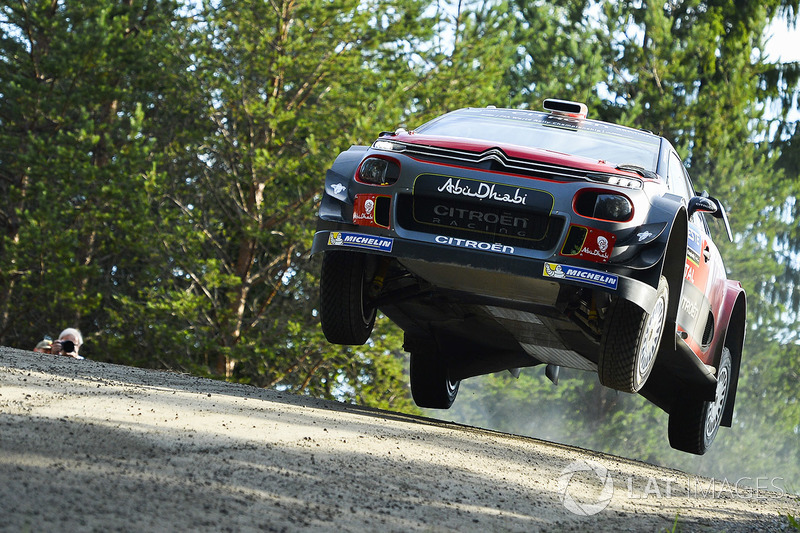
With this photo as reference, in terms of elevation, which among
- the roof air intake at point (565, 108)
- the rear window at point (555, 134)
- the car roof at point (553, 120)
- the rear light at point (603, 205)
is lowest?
the rear light at point (603, 205)

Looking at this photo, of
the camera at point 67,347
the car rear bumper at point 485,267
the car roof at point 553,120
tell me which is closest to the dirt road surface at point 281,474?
the car rear bumper at point 485,267

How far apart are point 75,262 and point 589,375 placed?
1340cm

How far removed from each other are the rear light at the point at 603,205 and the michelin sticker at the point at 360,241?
1.07 metres

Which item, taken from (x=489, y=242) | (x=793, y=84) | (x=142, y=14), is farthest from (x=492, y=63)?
(x=489, y=242)

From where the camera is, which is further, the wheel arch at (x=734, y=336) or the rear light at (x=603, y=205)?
the wheel arch at (x=734, y=336)

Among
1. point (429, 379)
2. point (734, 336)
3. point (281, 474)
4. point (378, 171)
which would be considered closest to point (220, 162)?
point (429, 379)

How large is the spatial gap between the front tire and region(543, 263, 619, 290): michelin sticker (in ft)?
0.97

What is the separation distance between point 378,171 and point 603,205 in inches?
51.1

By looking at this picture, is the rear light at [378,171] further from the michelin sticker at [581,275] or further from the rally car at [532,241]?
the michelin sticker at [581,275]

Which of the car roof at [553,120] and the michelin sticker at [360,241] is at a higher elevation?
the car roof at [553,120]

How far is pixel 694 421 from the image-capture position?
7.48m

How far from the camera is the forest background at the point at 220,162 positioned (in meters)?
19.4

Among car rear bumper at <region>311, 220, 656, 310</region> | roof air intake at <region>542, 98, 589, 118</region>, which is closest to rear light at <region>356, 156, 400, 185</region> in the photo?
car rear bumper at <region>311, 220, 656, 310</region>

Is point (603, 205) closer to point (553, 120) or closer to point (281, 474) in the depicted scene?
point (553, 120)
